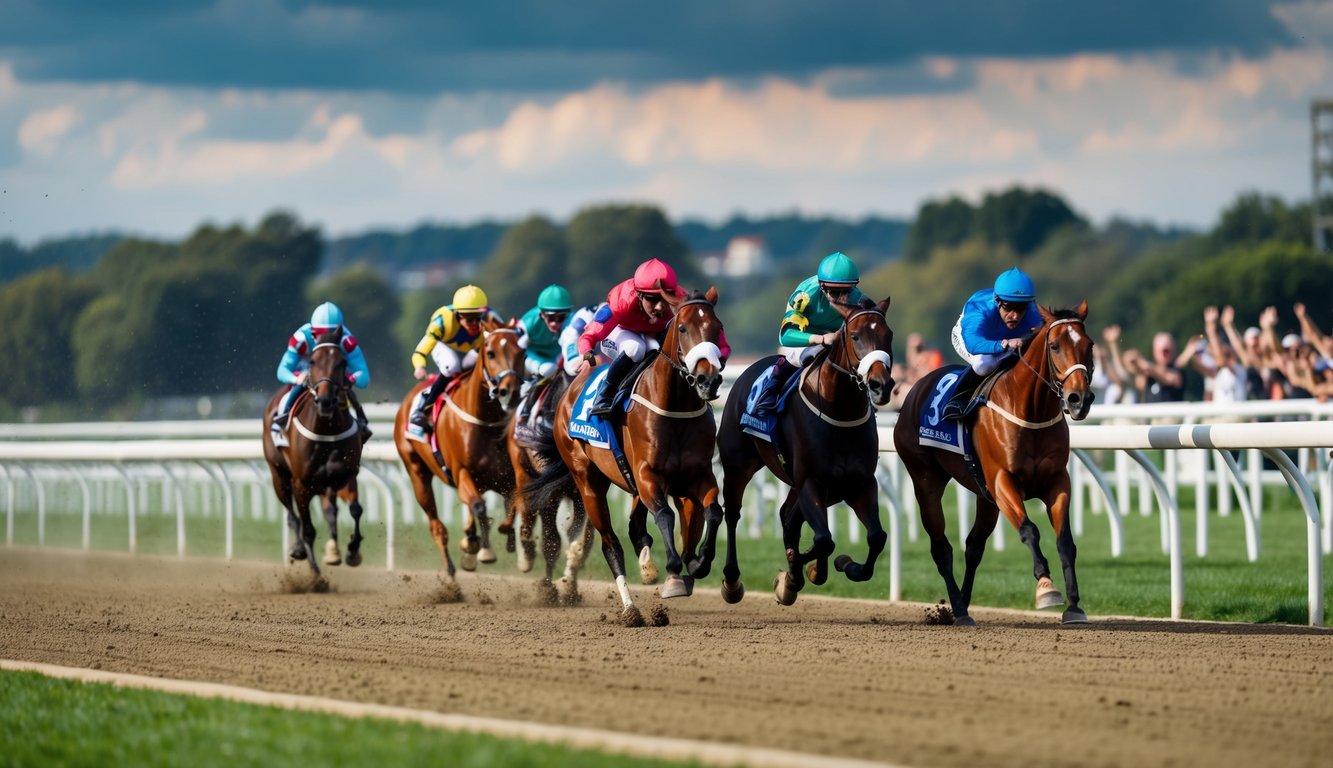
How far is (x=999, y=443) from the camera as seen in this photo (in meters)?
8.80

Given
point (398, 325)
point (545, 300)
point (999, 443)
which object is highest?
point (398, 325)

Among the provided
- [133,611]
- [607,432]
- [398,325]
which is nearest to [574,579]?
[607,432]

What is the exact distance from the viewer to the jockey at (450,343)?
12477mm

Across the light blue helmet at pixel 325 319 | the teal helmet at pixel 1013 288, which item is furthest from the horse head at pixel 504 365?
the teal helmet at pixel 1013 288

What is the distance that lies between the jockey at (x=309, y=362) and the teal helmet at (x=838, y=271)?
4.15 meters

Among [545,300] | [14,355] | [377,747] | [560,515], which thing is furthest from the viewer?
[14,355]

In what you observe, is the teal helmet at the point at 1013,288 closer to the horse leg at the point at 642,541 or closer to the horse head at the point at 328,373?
the horse leg at the point at 642,541

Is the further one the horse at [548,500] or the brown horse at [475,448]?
the brown horse at [475,448]

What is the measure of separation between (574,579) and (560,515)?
3.25 m

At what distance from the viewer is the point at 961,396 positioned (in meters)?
9.23

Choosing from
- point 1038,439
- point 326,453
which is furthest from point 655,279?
point 326,453

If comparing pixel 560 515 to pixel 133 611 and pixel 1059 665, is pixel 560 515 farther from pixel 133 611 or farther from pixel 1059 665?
pixel 1059 665

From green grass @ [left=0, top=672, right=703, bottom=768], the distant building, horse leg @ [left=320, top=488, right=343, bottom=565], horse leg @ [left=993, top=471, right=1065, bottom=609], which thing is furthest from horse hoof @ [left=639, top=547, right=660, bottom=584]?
the distant building

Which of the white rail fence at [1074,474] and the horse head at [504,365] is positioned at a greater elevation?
the horse head at [504,365]
